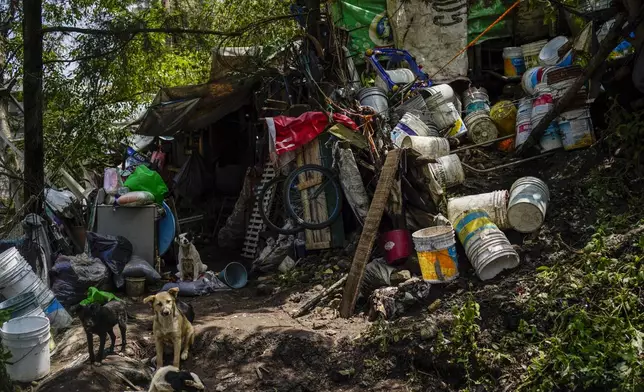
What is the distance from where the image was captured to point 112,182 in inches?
377

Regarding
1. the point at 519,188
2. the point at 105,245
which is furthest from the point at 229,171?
the point at 519,188

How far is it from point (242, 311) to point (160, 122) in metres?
4.40

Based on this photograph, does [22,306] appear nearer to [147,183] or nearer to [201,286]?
[201,286]

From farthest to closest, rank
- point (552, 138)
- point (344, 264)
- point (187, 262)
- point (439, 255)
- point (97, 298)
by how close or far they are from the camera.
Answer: point (187, 262)
point (552, 138)
point (344, 264)
point (439, 255)
point (97, 298)

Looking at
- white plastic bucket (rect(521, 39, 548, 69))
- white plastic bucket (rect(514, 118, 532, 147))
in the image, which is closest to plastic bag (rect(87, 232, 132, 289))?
white plastic bucket (rect(514, 118, 532, 147))

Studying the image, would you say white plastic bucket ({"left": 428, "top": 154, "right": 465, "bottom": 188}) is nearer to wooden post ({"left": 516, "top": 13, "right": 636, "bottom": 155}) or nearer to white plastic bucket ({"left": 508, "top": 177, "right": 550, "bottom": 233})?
wooden post ({"left": 516, "top": 13, "right": 636, "bottom": 155})

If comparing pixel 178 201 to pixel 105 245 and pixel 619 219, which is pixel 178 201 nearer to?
pixel 105 245

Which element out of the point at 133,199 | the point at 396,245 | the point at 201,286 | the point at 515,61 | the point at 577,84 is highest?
the point at 515,61

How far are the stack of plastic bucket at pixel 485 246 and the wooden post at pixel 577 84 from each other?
1.87 meters

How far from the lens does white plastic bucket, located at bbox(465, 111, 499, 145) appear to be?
9281mm

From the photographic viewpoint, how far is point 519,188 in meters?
6.72

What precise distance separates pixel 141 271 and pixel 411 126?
4.00 m

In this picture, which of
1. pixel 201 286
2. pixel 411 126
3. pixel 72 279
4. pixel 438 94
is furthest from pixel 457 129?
pixel 72 279

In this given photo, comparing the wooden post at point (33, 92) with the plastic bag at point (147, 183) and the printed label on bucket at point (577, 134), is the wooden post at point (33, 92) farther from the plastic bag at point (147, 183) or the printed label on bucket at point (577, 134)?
the printed label on bucket at point (577, 134)
